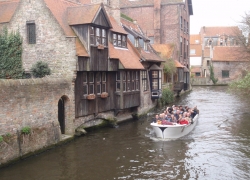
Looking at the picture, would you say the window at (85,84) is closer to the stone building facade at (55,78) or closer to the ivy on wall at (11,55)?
the stone building facade at (55,78)

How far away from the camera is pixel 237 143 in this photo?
16797 mm

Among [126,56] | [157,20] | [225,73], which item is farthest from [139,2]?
[126,56]

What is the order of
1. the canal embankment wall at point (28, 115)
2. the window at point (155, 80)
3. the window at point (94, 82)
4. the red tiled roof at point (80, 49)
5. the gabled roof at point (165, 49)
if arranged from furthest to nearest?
1. the gabled roof at point (165, 49)
2. the window at point (155, 80)
3. the window at point (94, 82)
4. the red tiled roof at point (80, 49)
5. the canal embankment wall at point (28, 115)

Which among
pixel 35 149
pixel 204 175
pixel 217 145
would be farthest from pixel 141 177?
pixel 217 145

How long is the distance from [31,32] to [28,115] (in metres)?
6.48

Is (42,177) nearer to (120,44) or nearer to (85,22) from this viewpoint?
(85,22)

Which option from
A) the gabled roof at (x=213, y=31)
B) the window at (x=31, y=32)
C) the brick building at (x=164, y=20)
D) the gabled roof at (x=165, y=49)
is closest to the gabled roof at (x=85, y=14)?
the window at (x=31, y=32)

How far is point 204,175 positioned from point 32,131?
7.56 meters

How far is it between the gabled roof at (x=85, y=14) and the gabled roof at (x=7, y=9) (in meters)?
4.00

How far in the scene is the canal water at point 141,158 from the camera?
1202 cm

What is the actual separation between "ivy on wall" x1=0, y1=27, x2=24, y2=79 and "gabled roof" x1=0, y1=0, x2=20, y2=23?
3.54 ft

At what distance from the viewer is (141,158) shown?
46.5 feet

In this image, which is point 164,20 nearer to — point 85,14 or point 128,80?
point 128,80

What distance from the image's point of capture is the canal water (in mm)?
12023
